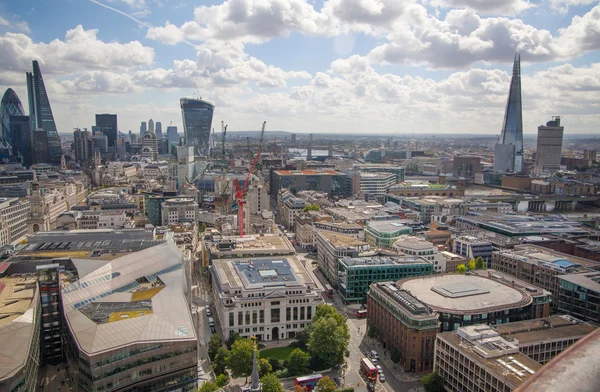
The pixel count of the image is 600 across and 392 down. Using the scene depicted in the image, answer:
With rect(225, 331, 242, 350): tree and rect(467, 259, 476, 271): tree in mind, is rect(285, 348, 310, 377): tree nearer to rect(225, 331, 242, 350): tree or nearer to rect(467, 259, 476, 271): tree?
rect(225, 331, 242, 350): tree

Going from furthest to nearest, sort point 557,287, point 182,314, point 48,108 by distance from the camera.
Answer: point 48,108 → point 557,287 → point 182,314

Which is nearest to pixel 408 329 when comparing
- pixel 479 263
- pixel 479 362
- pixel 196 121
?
pixel 479 362

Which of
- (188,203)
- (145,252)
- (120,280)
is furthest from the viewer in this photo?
(188,203)

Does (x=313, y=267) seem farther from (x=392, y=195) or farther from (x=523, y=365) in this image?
(x=392, y=195)

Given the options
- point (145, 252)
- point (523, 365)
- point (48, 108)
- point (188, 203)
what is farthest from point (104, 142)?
point (523, 365)

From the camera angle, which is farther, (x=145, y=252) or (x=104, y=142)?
(x=104, y=142)

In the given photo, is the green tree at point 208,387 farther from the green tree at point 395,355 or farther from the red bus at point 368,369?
the green tree at point 395,355

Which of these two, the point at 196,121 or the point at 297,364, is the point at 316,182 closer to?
the point at 196,121
